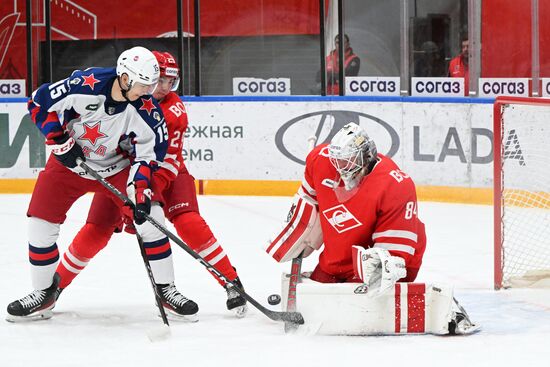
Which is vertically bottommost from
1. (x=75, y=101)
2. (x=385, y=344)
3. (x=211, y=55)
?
(x=385, y=344)

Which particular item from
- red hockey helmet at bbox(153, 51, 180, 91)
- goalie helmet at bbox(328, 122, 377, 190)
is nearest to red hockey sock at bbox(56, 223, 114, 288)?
red hockey helmet at bbox(153, 51, 180, 91)

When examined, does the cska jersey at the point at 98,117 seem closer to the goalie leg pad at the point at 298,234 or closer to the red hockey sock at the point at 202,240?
the red hockey sock at the point at 202,240

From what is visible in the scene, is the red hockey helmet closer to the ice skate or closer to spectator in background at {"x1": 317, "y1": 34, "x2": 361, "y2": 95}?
the ice skate

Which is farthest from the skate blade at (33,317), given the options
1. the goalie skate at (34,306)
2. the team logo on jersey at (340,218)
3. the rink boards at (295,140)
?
the rink boards at (295,140)

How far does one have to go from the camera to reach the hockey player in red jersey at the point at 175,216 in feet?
14.2

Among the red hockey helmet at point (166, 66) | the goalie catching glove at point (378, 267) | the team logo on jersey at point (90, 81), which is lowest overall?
the goalie catching glove at point (378, 267)

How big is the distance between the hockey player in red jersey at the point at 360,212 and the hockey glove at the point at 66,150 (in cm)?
82

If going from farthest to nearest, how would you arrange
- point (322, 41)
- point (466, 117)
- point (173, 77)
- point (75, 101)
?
1. point (322, 41)
2. point (466, 117)
3. point (173, 77)
4. point (75, 101)

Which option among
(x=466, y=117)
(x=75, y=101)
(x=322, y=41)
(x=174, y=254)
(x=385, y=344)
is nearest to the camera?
(x=385, y=344)

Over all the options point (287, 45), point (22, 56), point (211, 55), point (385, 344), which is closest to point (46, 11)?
point (22, 56)

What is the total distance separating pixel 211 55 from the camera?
8.52 m

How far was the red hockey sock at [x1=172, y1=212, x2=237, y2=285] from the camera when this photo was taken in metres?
4.33

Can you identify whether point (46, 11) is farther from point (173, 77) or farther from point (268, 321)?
point (268, 321)

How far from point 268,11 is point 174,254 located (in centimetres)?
338
